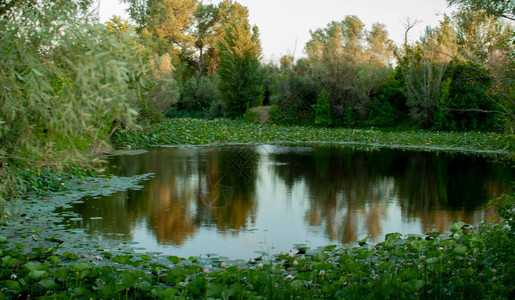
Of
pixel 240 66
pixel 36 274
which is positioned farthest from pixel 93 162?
pixel 240 66

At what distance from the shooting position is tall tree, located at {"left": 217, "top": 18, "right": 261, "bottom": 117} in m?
30.6

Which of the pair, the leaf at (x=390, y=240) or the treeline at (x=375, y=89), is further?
the treeline at (x=375, y=89)

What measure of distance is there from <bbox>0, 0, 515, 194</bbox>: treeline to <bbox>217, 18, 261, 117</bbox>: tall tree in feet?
0.27

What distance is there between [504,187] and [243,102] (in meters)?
23.3

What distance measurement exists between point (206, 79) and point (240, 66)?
Result: 786cm

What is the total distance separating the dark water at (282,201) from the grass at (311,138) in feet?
9.82

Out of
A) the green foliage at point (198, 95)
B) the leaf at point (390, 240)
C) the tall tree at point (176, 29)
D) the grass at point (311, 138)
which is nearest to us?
the leaf at point (390, 240)

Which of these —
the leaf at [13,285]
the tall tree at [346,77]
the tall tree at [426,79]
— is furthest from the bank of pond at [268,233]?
the tall tree at [346,77]

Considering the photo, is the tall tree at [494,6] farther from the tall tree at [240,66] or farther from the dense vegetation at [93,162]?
the tall tree at [240,66]

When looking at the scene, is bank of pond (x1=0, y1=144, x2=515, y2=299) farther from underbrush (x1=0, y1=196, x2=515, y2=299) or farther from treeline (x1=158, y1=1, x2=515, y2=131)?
treeline (x1=158, y1=1, x2=515, y2=131)

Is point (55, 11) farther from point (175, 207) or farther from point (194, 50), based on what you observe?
point (194, 50)

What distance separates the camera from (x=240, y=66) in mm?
30969

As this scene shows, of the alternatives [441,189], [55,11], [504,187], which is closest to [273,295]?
[55,11]

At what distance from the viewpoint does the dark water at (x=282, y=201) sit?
20.3ft
